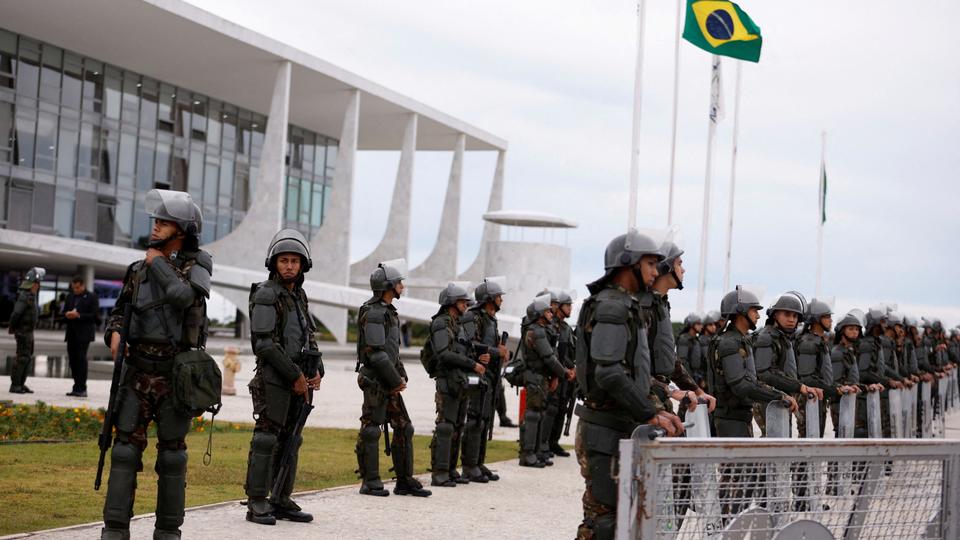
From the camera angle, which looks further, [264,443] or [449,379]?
[449,379]

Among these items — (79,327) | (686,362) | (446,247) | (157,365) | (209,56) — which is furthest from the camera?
(446,247)

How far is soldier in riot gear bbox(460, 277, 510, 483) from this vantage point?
10.9 metres

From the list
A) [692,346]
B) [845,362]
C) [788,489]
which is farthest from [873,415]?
[788,489]

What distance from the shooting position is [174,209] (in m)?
6.30

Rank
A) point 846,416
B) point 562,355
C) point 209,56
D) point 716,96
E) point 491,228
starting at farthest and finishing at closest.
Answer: point 491,228, point 209,56, point 716,96, point 562,355, point 846,416

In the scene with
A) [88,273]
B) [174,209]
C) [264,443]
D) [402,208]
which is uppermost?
[402,208]

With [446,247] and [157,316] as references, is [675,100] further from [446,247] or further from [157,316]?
[446,247]

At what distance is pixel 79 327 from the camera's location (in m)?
17.3

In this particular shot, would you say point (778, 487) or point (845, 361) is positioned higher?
point (845, 361)

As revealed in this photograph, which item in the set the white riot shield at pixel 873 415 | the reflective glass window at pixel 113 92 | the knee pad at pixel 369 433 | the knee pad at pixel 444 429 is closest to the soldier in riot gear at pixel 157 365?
the knee pad at pixel 369 433

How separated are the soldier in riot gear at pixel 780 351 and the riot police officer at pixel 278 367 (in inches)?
164

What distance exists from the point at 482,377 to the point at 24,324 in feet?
31.4

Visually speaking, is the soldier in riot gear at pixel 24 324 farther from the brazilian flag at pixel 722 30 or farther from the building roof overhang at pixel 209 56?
the building roof overhang at pixel 209 56

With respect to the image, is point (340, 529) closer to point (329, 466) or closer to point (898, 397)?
point (329, 466)
